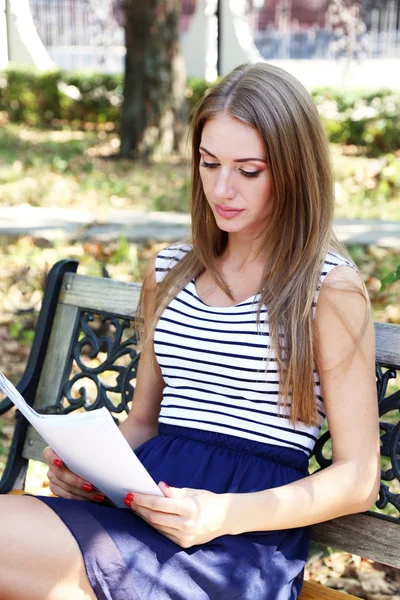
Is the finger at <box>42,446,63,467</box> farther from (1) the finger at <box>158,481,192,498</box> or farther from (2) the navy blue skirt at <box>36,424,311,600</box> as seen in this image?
(1) the finger at <box>158,481,192,498</box>

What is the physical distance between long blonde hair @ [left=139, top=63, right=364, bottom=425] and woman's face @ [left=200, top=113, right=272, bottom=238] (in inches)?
0.8

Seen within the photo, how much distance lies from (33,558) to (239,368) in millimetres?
645

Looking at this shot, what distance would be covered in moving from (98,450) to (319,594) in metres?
0.73

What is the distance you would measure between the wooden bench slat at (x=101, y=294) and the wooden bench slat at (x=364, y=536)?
2.83 ft

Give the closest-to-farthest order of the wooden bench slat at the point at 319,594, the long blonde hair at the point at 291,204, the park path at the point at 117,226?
the long blonde hair at the point at 291,204, the wooden bench slat at the point at 319,594, the park path at the point at 117,226

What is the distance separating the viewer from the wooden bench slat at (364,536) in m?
2.19

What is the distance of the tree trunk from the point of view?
10.0 metres

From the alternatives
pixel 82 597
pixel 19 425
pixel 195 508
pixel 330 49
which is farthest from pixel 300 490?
pixel 330 49

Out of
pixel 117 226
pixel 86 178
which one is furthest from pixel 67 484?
pixel 86 178

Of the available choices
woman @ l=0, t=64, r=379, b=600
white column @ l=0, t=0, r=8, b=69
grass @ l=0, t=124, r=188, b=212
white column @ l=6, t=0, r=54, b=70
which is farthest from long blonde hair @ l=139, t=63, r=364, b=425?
white column @ l=0, t=0, r=8, b=69

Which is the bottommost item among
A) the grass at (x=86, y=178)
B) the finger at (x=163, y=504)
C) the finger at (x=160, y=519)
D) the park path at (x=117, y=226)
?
the grass at (x=86, y=178)

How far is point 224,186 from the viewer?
2.11m

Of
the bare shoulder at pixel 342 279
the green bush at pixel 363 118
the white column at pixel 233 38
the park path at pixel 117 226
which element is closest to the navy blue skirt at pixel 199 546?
the bare shoulder at pixel 342 279

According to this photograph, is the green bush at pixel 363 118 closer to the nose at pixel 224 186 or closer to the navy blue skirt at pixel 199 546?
the nose at pixel 224 186
